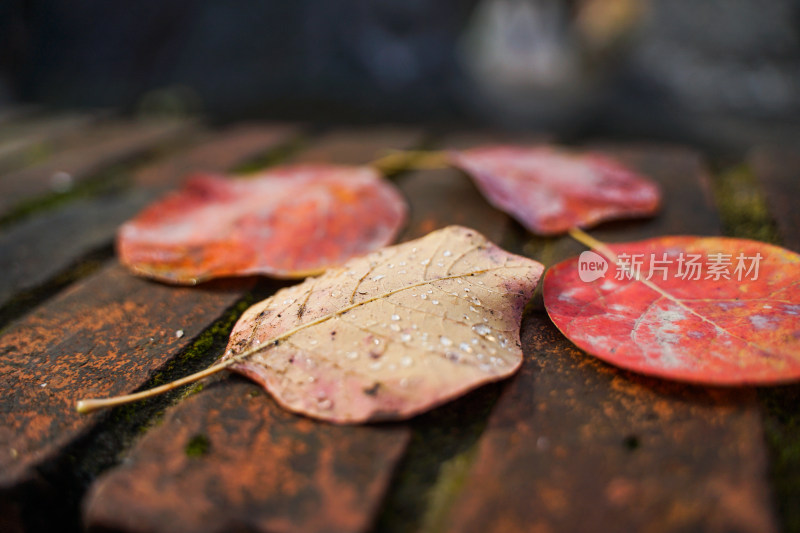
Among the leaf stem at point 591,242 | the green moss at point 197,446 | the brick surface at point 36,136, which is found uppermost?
the brick surface at point 36,136

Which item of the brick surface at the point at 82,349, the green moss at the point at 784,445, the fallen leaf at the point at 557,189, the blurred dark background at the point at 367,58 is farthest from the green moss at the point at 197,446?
the blurred dark background at the point at 367,58

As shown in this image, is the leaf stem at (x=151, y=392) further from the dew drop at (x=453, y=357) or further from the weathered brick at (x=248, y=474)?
the dew drop at (x=453, y=357)

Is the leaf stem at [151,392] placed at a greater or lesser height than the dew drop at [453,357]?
lesser

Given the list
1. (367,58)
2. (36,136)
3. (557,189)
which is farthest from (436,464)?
(367,58)

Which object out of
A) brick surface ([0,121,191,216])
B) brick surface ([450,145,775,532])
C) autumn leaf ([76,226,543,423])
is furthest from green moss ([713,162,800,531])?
brick surface ([0,121,191,216])

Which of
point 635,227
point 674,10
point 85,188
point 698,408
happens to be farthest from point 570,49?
point 698,408

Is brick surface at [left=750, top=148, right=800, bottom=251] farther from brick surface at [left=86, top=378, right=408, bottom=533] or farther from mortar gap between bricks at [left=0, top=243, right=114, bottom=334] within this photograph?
mortar gap between bricks at [left=0, top=243, right=114, bottom=334]
